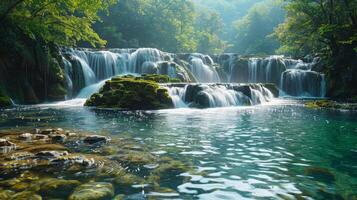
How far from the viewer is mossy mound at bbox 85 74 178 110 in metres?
25.1

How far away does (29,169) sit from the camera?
7980mm

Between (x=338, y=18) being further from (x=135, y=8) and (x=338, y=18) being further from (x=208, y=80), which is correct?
(x=135, y=8)

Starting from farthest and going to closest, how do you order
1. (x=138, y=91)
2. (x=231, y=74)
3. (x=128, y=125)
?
1. (x=231, y=74)
2. (x=138, y=91)
3. (x=128, y=125)

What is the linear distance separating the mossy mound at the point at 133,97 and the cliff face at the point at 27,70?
20.4 feet

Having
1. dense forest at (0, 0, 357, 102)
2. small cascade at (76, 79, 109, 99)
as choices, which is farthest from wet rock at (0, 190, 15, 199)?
small cascade at (76, 79, 109, 99)

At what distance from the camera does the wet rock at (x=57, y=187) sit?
256 inches

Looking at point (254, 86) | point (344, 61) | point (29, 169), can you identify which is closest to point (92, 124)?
point (29, 169)

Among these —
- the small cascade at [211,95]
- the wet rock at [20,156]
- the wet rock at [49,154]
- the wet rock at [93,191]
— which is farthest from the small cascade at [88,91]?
the wet rock at [93,191]

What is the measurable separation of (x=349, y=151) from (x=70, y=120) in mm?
13697

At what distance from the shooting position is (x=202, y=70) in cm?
4738

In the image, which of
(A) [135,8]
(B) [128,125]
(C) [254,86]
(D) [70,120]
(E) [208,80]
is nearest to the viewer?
(B) [128,125]

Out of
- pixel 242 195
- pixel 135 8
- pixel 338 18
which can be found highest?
pixel 135 8

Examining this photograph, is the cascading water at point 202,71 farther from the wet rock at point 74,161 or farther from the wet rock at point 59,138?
the wet rock at point 74,161

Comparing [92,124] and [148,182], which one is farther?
[92,124]
